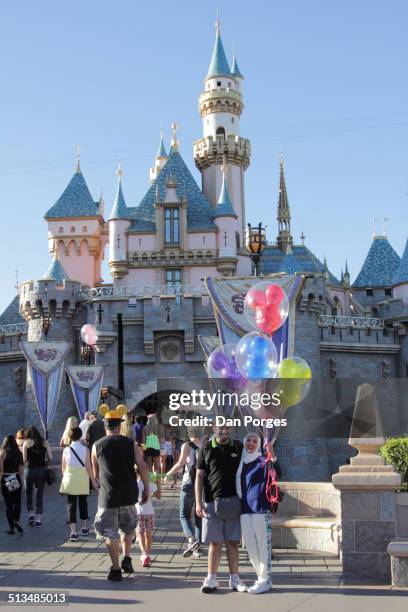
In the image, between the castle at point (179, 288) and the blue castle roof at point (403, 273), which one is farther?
the blue castle roof at point (403, 273)

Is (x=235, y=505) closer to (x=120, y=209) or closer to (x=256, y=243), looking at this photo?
(x=256, y=243)

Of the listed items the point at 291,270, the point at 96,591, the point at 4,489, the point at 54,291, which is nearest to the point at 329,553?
the point at 96,591

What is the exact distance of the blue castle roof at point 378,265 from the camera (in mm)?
45938

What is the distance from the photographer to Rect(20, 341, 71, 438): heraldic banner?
84.2 ft

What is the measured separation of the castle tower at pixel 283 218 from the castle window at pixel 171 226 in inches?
571

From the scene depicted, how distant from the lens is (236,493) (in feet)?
23.6

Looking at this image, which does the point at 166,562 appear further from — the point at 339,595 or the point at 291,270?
the point at 291,270

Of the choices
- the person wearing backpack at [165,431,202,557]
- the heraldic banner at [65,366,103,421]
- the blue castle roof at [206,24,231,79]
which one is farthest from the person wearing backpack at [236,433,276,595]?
the blue castle roof at [206,24,231,79]

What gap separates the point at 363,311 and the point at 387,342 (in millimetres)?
9705

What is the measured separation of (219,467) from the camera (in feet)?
23.7

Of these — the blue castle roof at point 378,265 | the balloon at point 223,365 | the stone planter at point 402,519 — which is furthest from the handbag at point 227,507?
the blue castle roof at point 378,265

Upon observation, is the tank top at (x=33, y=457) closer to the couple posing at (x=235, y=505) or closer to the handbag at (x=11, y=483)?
the handbag at (x=11, y=483)

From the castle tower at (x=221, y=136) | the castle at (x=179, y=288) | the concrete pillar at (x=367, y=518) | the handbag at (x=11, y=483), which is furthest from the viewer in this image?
the castle tower at (x=221, y=136)

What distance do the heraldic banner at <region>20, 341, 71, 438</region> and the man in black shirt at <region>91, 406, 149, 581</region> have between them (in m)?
18.3
